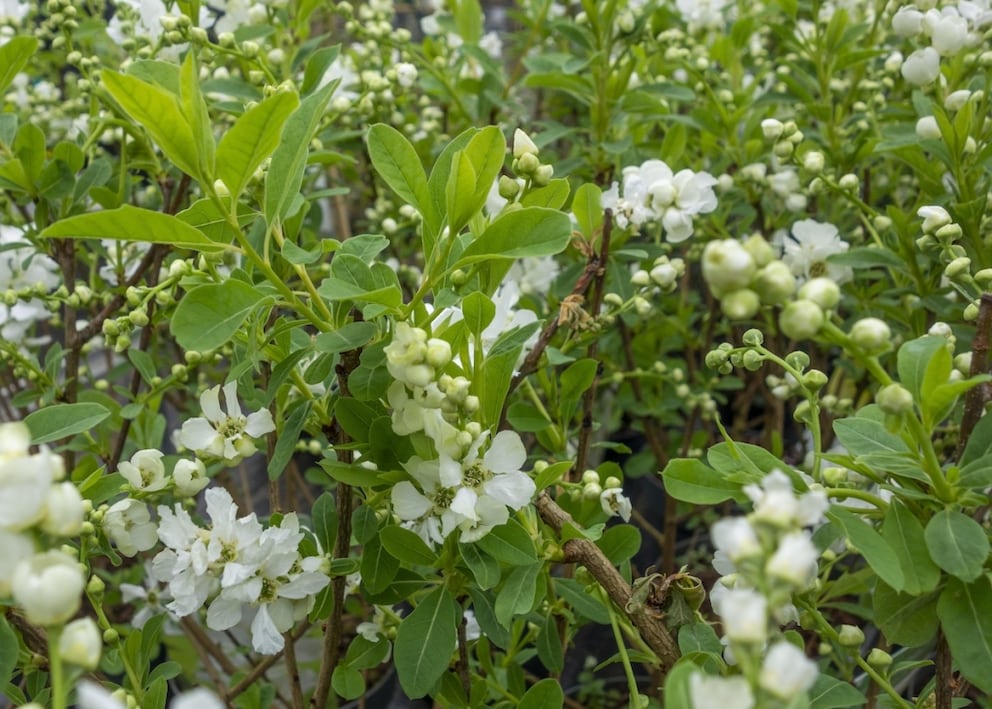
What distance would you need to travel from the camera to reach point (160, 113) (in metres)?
0.59

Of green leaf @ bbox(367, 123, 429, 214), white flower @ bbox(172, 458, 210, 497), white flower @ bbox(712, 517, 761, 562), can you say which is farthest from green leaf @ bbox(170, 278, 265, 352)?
white flower @ bbox(712, 517, 761, 562)

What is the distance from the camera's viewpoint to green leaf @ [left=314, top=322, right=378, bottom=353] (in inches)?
25.6

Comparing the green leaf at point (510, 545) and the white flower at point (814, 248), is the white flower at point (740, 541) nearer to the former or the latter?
the green leaf at point (510, 545)

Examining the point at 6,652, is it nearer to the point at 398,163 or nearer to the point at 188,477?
the point at 188,477

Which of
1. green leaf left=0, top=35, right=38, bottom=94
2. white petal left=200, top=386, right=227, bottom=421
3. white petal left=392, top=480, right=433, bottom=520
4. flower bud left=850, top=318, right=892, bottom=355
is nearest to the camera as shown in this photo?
flower bud left=850, top=318, right=892, bottom=355

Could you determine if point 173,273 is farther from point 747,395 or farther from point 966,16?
point 747,395

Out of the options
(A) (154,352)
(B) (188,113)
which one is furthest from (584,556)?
(A) (154,352)

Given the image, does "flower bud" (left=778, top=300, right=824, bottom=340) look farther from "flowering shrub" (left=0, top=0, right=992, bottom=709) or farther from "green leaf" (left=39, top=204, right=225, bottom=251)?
"green leaf" (left=39, top=204, right=225, bottom=251)

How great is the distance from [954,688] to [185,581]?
70 centimetres

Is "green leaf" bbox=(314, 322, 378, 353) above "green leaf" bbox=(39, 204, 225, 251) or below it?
below

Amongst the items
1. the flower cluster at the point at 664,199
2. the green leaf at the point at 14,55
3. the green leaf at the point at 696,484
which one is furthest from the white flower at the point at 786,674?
the green leaf at the point at 14,55

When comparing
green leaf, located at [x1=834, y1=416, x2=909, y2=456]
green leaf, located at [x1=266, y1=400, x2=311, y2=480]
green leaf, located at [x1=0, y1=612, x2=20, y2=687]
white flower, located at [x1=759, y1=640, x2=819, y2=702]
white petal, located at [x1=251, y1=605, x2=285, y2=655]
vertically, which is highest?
white flower, located at [x1=759, y1=640, x2=819, y2=702]

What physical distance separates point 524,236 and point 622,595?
307 mm

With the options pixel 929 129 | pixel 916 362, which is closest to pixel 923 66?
pixel 929 129
